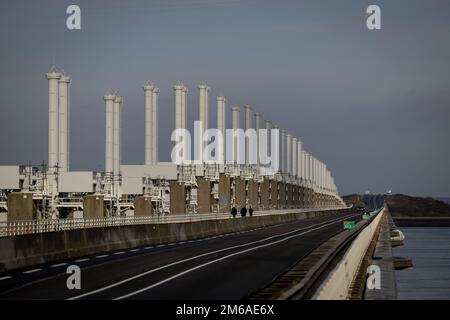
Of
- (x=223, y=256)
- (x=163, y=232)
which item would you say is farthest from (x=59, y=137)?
(x=223, y=256)

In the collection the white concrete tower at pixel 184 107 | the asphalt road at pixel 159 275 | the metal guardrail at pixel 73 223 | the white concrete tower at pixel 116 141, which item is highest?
the white concrete tower at pixel 184 107

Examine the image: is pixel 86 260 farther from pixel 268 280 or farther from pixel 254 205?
pixel 254 205

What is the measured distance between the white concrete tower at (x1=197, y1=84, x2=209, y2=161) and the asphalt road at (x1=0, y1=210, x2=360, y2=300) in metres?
77.0

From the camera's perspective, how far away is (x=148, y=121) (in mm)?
118875

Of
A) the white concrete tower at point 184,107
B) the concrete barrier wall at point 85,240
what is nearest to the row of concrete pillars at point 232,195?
the white concrete tower at point 184,107

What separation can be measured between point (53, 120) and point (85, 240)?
48.4 m

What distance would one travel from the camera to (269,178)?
6629 inches

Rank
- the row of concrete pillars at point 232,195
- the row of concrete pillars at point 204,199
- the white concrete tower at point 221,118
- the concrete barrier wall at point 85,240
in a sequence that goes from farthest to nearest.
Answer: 1. the white concrete tower at point 221,118
2. the row of concrete pillars at point 232,195
3. the row of concrete pillars at point 204,199
4. the concrete barrier wall at point 85,240

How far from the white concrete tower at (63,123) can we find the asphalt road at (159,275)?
46.0 meters

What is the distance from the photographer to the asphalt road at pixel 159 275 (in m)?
24.2

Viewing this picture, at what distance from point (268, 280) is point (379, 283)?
3.11m

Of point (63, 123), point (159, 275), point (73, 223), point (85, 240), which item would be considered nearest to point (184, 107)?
point (63, 123)

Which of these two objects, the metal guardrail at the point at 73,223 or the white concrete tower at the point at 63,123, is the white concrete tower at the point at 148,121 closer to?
the metal guardrail at the point at 73,223
